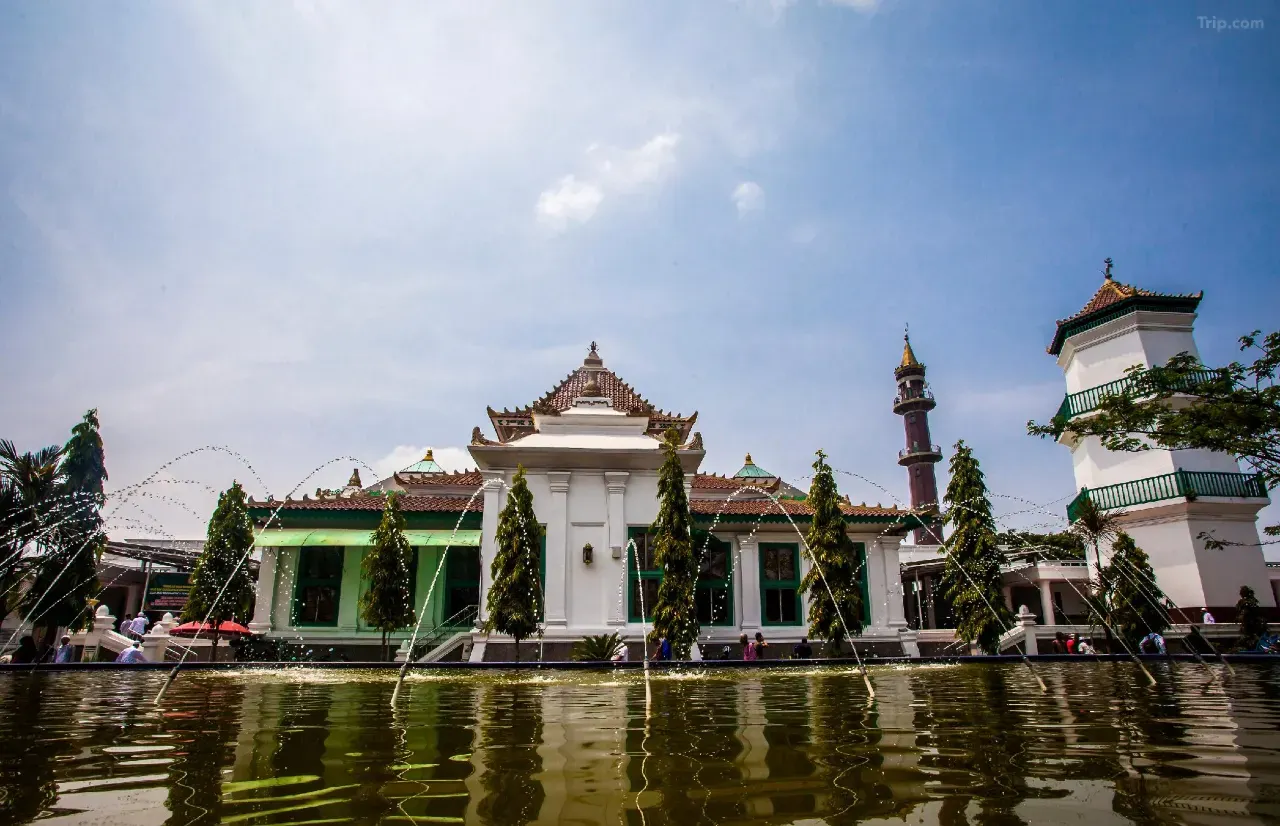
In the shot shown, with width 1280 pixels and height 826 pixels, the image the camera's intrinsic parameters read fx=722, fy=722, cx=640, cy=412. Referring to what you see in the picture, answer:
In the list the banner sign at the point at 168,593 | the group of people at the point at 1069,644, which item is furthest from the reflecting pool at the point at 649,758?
the banner sign at the point at 168,593

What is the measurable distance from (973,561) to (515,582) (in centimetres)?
1612

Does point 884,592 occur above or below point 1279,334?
below

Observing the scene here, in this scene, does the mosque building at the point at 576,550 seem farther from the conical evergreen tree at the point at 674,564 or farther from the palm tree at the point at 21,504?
the palm tree at the point at 21,504

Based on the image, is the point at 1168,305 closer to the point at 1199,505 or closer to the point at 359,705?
the point at 1199,505

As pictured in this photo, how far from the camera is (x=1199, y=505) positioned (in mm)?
29625

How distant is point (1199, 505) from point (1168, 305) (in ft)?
30.4

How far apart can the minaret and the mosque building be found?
133 feet

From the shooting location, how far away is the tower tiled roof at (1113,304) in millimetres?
32562

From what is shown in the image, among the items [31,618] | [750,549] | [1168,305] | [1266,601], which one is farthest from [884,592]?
[31,618]

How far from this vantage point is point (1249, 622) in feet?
83.5

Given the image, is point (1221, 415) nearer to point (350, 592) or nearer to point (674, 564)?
point (674, 564)

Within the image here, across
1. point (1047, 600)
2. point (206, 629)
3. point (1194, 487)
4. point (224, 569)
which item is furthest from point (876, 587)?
point (224, 569)

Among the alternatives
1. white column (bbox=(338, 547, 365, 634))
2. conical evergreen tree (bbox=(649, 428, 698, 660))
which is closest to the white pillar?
conical evergreen tree (bbox=(649, 428, 698, 660))

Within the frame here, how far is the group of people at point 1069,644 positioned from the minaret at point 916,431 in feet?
124
